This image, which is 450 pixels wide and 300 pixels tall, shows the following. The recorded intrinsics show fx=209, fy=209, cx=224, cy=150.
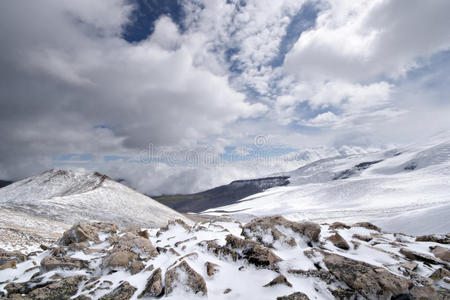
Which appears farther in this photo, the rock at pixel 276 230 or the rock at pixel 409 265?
the rock at pixel 276 230

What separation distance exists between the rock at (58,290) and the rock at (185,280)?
355 centimetres

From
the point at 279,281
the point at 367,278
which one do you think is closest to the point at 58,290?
the point at 279,281

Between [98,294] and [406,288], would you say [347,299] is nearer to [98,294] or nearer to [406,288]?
[406,288]

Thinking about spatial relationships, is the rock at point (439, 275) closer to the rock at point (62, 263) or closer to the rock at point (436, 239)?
the rock at point (436, 239)

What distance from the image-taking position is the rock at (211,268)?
7.73 m

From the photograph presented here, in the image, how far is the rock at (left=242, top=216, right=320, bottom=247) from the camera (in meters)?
9.88

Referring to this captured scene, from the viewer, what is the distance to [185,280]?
7.27 m

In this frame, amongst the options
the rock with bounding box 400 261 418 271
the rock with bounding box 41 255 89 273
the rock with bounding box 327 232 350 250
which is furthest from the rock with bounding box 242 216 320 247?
the rock with bounding box 41 255 89 273

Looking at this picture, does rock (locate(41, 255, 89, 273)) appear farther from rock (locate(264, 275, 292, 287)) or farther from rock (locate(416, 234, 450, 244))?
rock (locate(416, 234, 450, 244))

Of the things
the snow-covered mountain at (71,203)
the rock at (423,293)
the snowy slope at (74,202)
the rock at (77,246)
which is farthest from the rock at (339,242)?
the snowy slope at (74,202)

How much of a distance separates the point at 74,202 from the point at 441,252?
49.1 metres

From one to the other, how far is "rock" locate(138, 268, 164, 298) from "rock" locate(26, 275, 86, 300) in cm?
270

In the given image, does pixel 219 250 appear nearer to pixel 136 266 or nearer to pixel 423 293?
pixel 136 266

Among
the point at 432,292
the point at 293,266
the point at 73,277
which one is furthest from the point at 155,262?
the point at 432,292
